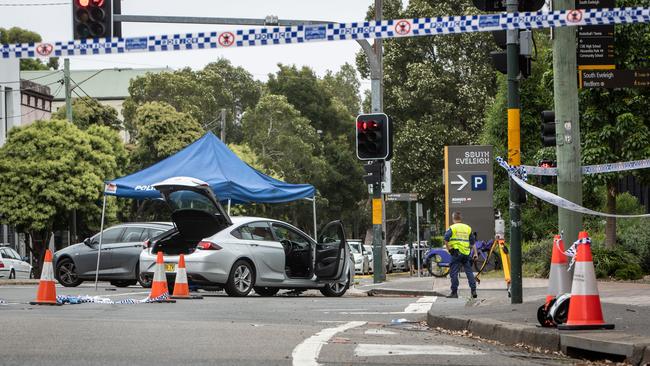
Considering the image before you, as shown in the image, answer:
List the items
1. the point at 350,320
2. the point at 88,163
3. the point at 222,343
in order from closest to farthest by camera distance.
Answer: the point at 222,343
the point at 350,320
the point at 88,163

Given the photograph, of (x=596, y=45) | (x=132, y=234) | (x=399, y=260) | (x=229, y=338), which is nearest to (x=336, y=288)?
(x=132, y=234)

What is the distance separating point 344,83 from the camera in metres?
97.8

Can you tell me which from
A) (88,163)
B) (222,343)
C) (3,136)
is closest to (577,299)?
(222,343)

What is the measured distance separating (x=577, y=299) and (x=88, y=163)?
35632 mm

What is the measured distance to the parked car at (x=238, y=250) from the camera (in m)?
20.2

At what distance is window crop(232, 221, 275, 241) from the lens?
68.1 feet

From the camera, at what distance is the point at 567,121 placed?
1609 centimetres

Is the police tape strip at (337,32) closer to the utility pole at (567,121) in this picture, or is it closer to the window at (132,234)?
the utility pole at (567,121)

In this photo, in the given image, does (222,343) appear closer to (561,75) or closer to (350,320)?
(350,320)

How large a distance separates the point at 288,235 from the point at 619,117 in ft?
26.6

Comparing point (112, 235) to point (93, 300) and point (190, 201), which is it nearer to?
point (190, 201)

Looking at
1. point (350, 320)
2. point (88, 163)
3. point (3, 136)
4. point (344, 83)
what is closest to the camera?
point (350, 320)

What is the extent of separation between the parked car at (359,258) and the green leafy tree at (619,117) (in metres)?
21.0

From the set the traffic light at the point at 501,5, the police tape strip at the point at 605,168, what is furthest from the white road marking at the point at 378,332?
the traffic light at the point at 501,5
